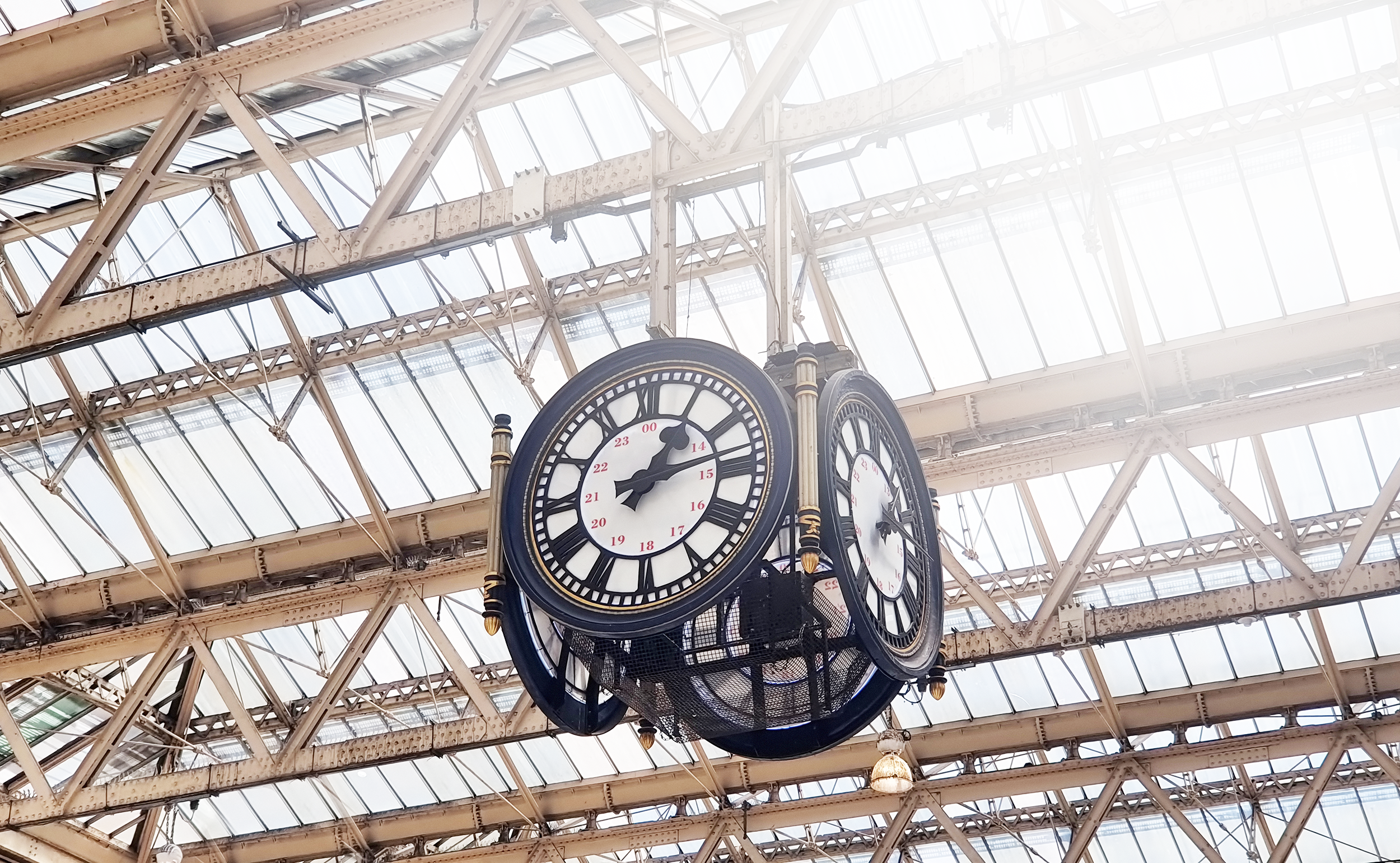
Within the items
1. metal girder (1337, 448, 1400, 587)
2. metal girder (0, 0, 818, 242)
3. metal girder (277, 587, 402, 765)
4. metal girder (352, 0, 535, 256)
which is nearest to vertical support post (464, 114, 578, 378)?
metal girder (0, 0, 818, 242)

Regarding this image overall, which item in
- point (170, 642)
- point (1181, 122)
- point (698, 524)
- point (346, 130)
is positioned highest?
point (346, 130)

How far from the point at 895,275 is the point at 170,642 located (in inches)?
427

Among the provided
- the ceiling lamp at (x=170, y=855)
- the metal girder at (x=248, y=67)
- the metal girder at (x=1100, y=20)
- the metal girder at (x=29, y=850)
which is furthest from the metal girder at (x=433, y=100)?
the ceiling lamp at (x=170, y=855)

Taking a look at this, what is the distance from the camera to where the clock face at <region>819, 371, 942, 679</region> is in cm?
696

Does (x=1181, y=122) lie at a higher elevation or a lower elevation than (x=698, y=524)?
higher

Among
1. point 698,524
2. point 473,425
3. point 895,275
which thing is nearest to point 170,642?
point 473,425

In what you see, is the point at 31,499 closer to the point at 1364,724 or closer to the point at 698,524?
the point at 698,524

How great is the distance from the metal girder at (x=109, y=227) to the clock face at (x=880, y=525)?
649 centimetres

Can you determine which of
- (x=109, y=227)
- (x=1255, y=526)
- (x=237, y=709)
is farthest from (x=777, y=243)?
(x=237, y=709)

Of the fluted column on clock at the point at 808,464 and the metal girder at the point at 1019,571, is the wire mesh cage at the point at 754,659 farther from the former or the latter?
the metal girder at the point at 1019,571

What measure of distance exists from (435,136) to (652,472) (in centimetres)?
471

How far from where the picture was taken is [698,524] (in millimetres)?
7035

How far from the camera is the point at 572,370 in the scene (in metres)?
18.6

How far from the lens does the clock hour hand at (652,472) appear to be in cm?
732
